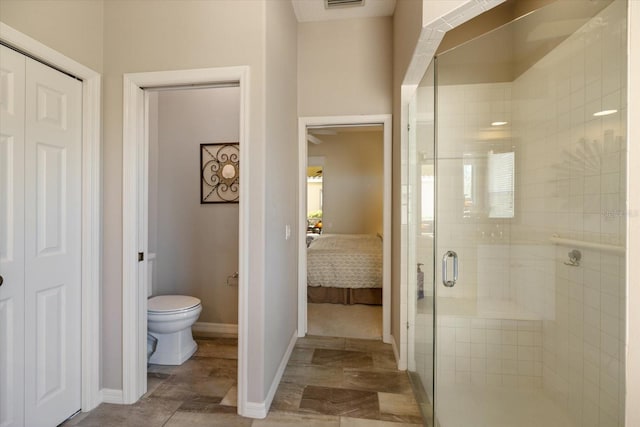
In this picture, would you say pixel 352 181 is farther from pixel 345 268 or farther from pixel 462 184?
pixel 462 184

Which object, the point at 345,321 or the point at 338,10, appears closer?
the point at 338,10

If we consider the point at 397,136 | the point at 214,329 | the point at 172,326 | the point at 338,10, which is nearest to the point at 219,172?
the point at 172,326

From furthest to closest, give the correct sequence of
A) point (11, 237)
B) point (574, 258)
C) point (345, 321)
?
point (345, 321) < point (574, 258) < point (11, 237)

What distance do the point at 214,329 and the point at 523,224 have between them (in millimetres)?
2806

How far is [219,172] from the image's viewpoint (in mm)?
2844

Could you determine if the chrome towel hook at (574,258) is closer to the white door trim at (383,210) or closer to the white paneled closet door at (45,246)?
the white door trim at (383,210)

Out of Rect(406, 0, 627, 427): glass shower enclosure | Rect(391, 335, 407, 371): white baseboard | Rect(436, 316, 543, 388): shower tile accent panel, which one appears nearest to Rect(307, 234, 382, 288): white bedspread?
Rect(391, 335, 407, 371): white baseboard

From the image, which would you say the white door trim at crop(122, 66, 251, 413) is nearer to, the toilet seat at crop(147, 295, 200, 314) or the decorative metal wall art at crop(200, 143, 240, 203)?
the toilet seat at crop(147, 295, 200, 314)

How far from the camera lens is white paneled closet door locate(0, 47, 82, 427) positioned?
55.6 inches

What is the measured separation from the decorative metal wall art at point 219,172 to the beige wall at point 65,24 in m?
1.15

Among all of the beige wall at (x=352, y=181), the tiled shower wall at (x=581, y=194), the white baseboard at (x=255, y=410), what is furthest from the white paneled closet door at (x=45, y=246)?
the beige wall at (x=352, y=181)

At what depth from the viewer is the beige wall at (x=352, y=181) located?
A: 247 inches

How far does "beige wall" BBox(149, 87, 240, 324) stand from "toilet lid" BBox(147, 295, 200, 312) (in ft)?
1.32

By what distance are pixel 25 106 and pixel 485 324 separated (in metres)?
2.92
